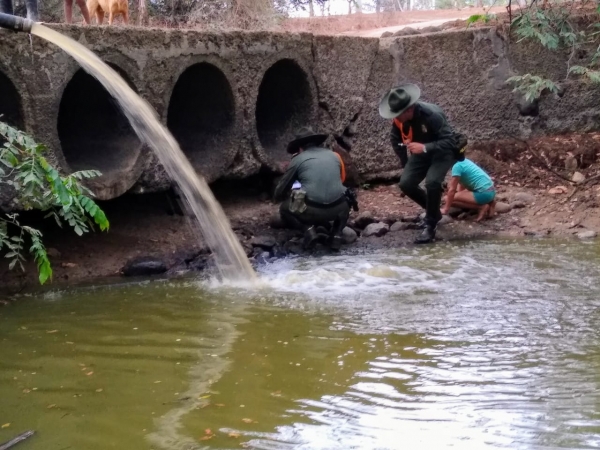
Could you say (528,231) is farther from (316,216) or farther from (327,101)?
(327,101)

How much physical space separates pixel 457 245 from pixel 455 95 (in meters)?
3.35

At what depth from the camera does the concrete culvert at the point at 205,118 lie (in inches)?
328

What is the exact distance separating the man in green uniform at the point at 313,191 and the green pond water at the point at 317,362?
1.42m

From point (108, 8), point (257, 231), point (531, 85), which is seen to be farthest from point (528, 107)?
point (108, 8)

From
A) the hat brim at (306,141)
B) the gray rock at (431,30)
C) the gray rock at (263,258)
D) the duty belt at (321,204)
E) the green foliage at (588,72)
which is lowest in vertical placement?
the gray rock at (263,258)

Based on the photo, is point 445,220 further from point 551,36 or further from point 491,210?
point 551,36

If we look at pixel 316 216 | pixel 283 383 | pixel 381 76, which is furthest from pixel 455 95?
pixel 283 383

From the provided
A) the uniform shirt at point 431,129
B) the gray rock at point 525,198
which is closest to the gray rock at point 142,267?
the uniform shirt at point 431,129

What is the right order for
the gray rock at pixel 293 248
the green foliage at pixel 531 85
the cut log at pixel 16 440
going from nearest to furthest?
1. the cut log at pixel 16 440
2. the gray rock at pixel 293 248
3. the green foliage at pixel 531 85

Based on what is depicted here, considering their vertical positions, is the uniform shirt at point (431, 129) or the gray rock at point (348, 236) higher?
the uniform shirt at point (431, 129)

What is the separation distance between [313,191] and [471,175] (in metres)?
1.95

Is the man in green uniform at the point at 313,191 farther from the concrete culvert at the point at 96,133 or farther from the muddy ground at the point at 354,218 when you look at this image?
the concrete culvert at the point at 96,133

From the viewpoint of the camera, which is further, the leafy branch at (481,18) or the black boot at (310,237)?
the leafy branch at (481,18)

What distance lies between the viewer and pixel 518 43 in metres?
10.4
